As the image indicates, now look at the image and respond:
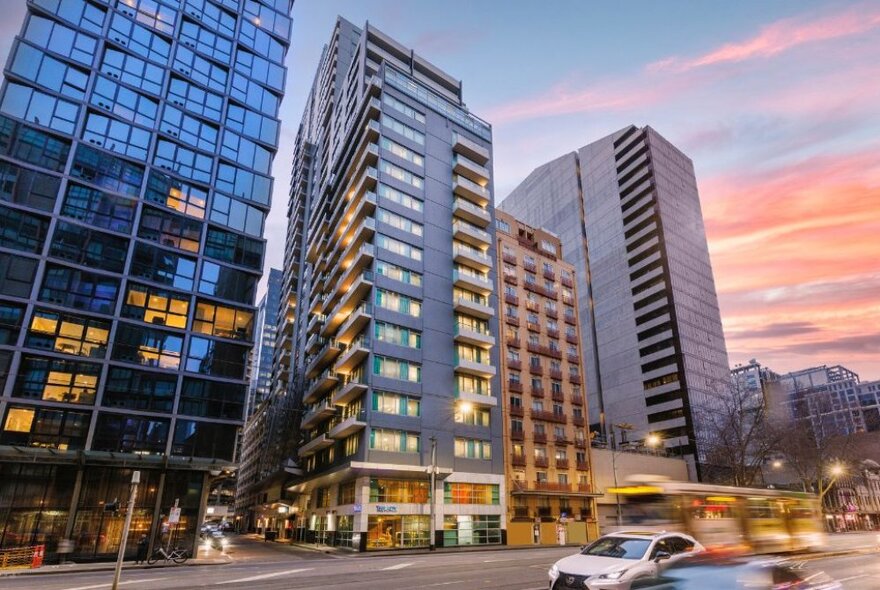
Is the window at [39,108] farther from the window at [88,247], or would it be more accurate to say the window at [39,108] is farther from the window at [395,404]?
the window at [395,404]

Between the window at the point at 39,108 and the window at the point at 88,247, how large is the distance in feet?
28.9

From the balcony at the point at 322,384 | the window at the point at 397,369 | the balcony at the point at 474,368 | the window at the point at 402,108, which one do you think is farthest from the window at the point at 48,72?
the balcony at the point at 474,368

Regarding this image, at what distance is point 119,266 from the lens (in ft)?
136

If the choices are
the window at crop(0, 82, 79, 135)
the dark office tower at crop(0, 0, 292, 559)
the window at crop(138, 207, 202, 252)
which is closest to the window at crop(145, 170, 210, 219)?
the dark office tower at crop(0, 0, 292, 559)

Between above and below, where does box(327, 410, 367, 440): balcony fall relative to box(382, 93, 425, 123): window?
below

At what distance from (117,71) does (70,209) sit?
48.1 ft

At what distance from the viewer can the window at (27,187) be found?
38.9m

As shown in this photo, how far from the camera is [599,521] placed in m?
59.5

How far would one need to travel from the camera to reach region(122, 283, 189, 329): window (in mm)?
41312

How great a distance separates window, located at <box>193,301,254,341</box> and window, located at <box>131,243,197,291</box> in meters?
2.41

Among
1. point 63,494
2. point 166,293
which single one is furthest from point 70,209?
point 63,494

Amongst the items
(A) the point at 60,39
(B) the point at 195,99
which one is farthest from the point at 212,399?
(A) the point at 60,39

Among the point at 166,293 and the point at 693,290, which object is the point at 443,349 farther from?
the point at 693,290

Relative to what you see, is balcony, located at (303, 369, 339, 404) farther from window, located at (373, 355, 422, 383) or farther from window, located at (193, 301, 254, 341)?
window, located at (193, 301, 254, 341)
